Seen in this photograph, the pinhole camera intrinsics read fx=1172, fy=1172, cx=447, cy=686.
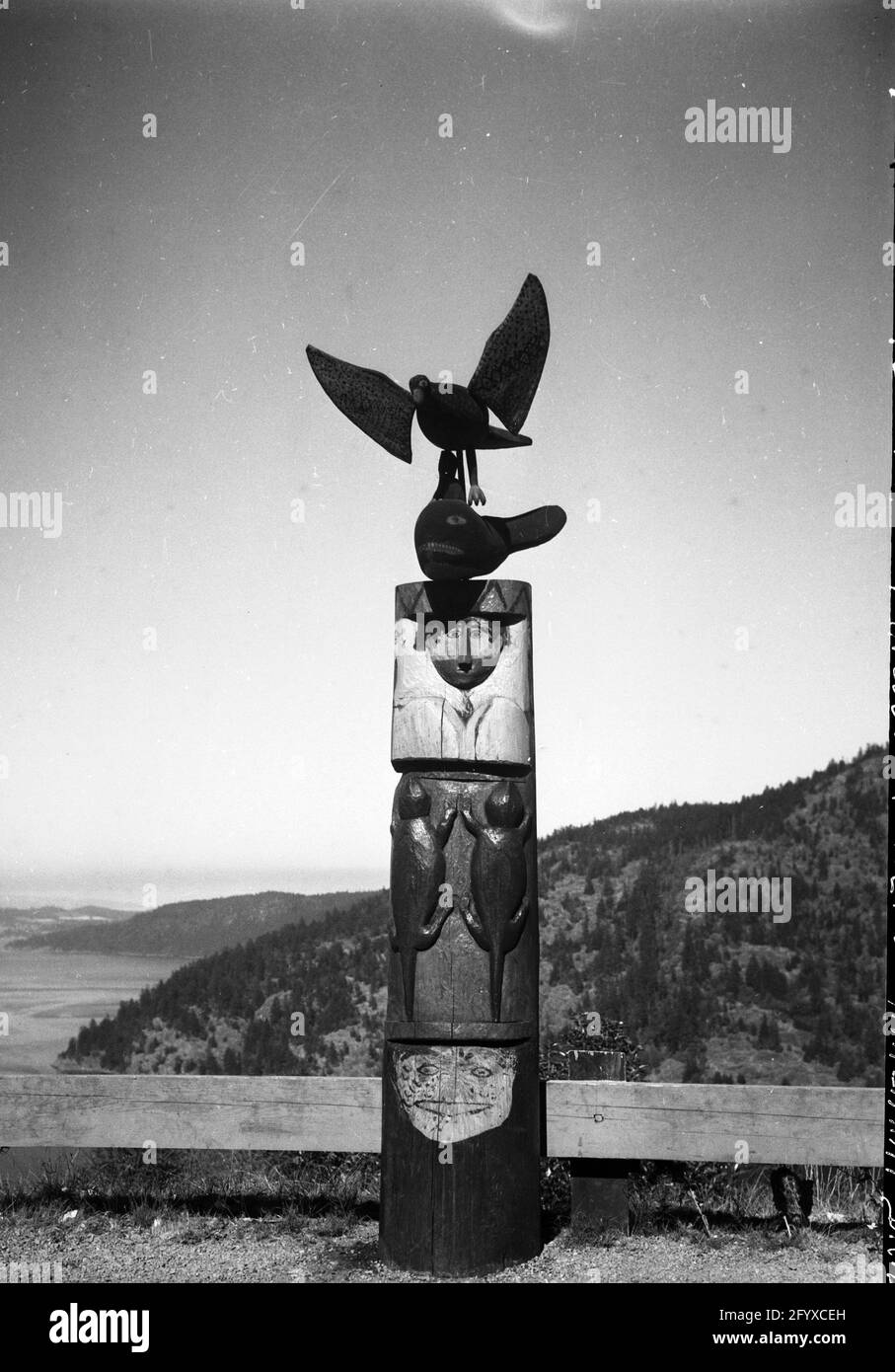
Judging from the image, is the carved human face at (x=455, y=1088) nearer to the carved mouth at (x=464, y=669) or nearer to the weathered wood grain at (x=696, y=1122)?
the weathered wood grain at (x=696, y=1122)

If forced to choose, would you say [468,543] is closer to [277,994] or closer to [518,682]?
[518,682]

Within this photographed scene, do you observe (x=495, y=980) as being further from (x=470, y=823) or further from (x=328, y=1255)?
(x=328, y=1255)

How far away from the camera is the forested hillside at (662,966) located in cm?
1232

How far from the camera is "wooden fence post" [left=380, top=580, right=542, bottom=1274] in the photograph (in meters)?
5.36

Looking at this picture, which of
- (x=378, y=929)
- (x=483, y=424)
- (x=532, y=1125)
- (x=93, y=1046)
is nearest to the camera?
(x=532, y=1125)

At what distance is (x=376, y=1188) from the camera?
23.6ft

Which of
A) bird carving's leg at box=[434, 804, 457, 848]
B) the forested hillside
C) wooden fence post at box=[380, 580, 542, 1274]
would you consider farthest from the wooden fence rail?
the forested hillside

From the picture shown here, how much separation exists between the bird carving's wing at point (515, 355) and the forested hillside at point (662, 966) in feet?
23.7

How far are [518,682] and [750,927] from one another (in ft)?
31.4

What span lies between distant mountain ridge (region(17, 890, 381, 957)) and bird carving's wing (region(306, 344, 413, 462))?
8751 mm

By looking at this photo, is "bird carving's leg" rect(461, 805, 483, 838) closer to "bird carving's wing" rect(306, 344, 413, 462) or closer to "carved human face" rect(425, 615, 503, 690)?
"carved human face" rect(425, 615, 503, 690)

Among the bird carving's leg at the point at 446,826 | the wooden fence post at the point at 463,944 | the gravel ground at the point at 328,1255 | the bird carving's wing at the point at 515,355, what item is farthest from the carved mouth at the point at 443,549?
the gravel ground at the point at 328,1255

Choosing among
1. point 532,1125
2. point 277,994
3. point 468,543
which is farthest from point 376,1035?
point 468,543

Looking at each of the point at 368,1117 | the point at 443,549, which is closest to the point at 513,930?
the point at 368,1117
